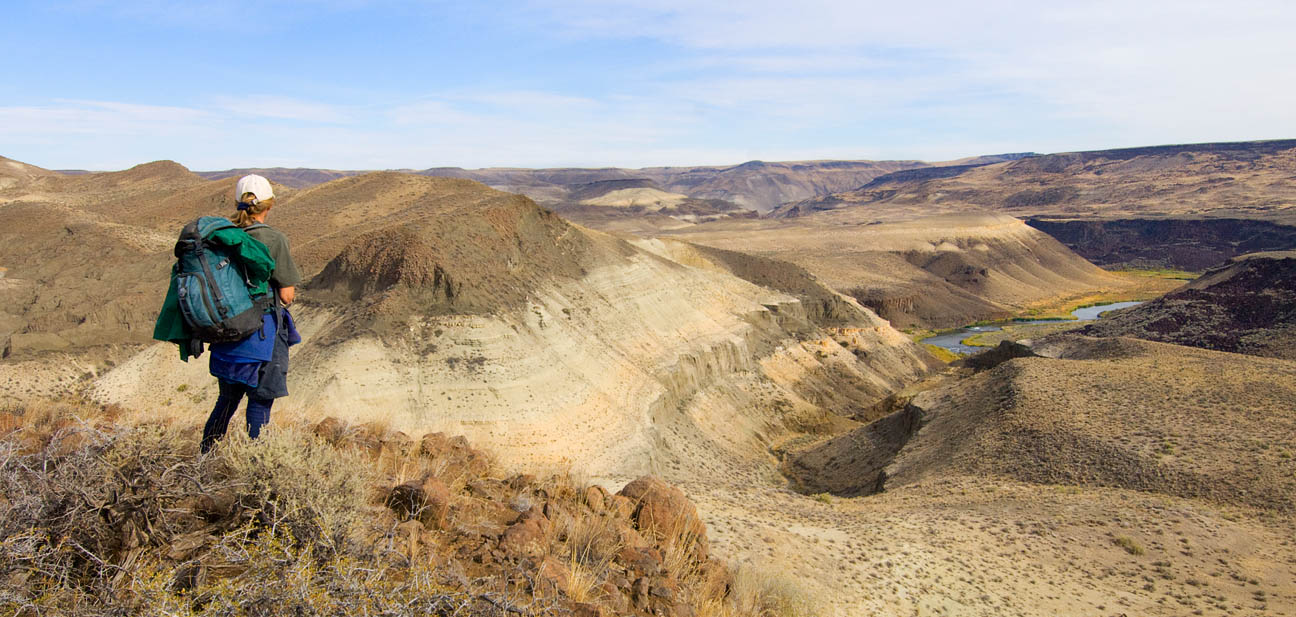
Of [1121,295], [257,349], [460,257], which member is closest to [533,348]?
[460,257]

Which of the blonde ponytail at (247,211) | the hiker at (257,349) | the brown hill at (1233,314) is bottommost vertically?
the brown hill at (1233,314)

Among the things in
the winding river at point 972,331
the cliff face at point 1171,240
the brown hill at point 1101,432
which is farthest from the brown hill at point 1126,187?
the brown hill at point 1101,432

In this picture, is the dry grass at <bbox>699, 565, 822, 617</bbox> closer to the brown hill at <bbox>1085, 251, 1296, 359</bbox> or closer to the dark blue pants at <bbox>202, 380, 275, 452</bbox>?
the dark blue pants at <bbox>202, 380, 275, 452</bbox>

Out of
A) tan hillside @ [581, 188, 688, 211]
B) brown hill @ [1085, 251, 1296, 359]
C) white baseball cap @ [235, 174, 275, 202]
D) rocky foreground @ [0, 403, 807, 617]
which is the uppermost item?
tan hillside @ [581, 188, 688, 211]

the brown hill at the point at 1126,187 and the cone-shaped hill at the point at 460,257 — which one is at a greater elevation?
the brown hill at the point at 1126,187

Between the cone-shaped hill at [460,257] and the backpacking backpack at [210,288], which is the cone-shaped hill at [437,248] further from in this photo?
the backpacking backpack at [210,288]

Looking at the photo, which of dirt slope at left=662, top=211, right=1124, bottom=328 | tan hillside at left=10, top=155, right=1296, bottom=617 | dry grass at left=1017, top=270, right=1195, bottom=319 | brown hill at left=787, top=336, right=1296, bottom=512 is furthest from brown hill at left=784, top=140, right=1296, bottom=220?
tan hillside at left=10, top=155, right=1296, bottom=617

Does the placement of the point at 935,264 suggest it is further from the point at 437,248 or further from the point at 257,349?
the point at 257,349

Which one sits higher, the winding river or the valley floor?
the valley floor
